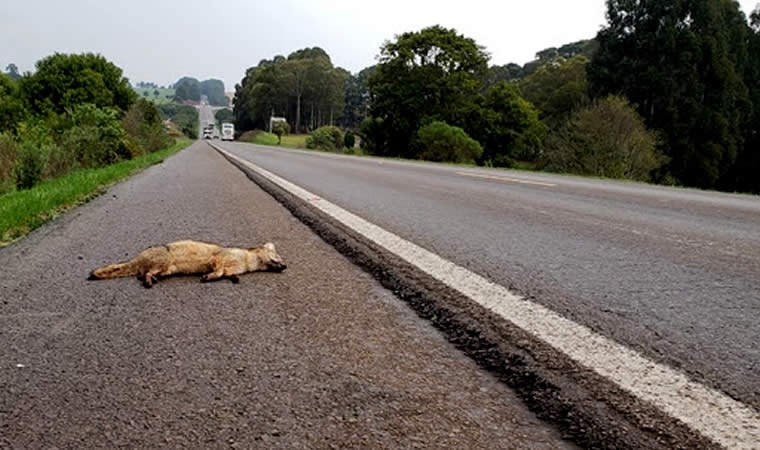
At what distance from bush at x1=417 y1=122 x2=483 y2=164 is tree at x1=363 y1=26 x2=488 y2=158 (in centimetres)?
994

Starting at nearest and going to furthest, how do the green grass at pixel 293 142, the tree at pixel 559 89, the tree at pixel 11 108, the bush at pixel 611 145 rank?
the bush at pixel 611 145 → the tree at pixel 11 108 → the tree at pixel 559 89 → the green grass at pixel 293 142

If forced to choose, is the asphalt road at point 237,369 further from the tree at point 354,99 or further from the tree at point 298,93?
the tree at point 354,99

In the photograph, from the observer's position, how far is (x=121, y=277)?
2580 mm

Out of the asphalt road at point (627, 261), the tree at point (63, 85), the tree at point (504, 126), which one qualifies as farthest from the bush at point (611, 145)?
the tree at point (63, 85)

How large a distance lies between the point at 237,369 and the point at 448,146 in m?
30.6

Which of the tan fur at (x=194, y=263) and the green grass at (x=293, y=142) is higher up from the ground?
the green grass at (x=293, y=142)

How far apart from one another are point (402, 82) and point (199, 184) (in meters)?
37.7

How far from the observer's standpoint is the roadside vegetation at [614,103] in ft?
74.5

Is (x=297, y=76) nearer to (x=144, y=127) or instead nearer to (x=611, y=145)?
(x=144, y=127)

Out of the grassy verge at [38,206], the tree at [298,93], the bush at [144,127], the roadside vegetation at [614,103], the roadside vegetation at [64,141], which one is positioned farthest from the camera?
the tree at [298,93]

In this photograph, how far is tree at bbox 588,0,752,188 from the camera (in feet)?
104

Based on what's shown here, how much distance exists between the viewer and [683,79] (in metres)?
32.1

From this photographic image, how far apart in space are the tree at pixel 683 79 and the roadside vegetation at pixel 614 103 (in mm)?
64

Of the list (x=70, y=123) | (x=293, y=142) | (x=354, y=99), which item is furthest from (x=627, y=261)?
(x=354, y=99)
